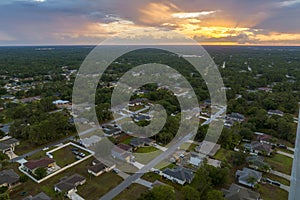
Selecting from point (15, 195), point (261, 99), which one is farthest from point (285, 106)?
point (15, 195)

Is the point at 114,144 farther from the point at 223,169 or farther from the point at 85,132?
the point at 223,169

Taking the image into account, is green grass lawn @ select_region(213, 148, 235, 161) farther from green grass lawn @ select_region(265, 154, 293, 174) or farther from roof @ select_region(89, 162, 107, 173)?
roof @ select_region(89, 162, 107, 173)

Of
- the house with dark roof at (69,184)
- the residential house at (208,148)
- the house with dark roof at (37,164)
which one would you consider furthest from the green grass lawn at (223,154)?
the house with dark roof at (37,164)

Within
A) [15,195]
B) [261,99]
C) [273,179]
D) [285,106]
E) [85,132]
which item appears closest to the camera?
[15,195]

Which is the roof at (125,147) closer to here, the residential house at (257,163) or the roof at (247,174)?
the roof at (247,174)

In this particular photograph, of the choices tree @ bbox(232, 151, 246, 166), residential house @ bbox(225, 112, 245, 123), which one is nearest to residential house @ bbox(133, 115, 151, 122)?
residential house @ bbox(225, 112, 245, 123)

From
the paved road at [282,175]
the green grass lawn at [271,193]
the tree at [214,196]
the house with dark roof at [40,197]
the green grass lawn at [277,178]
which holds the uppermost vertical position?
the tree at [214,196]
